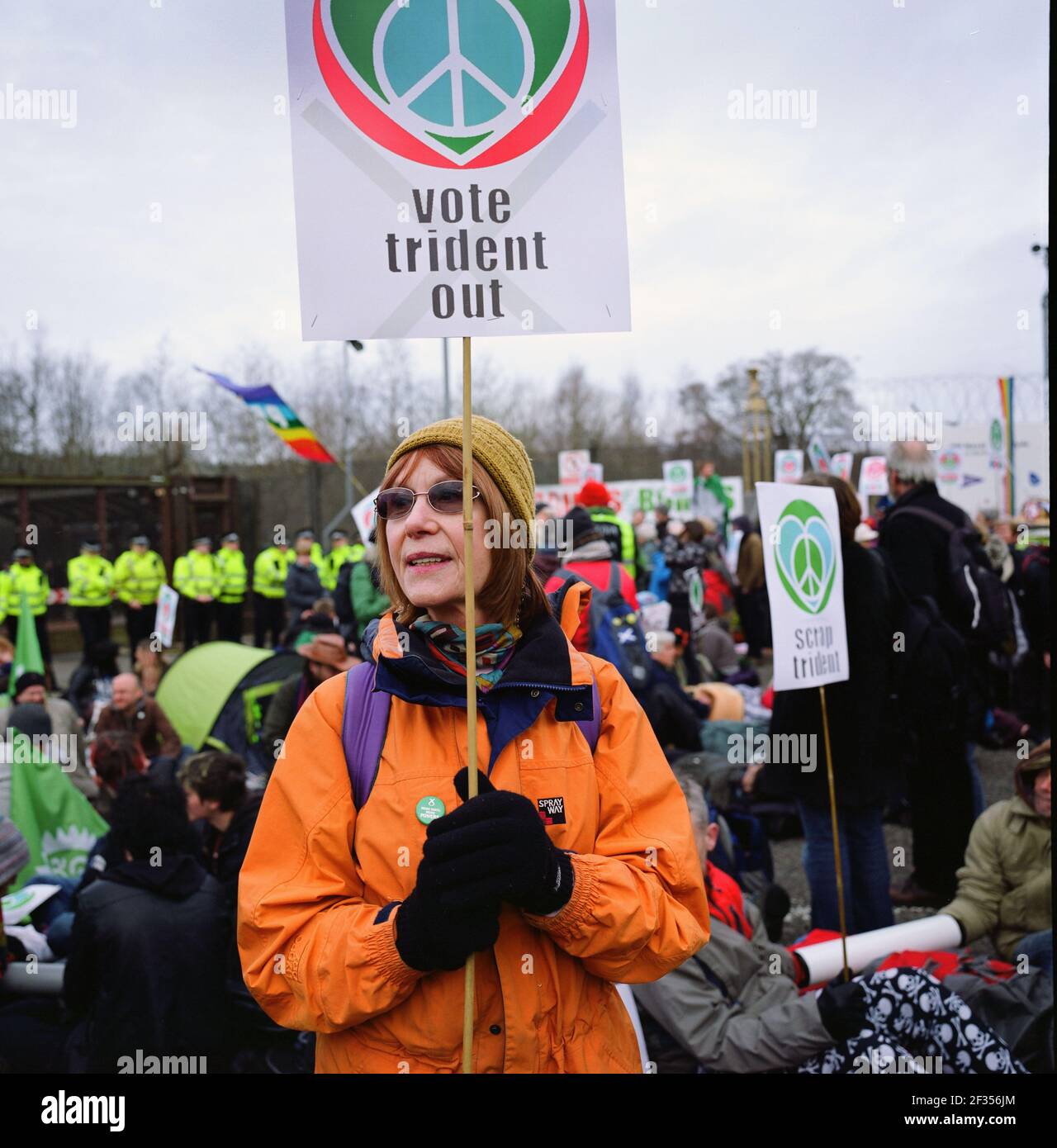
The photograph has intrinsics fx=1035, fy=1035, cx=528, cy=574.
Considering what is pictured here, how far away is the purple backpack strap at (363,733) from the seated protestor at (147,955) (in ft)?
6.53

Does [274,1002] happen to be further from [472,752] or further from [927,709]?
[927,709]

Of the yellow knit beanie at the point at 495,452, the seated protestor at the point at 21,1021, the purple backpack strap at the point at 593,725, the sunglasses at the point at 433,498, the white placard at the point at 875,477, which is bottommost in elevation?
the seated protestor at the point at 21,1021

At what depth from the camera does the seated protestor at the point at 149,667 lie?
8.41 metres

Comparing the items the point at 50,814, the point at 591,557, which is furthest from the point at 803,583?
the point at 50,814

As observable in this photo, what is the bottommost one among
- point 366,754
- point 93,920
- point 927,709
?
point 93,920

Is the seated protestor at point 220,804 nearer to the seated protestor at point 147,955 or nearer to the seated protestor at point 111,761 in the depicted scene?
the seated protestor at point 147,955

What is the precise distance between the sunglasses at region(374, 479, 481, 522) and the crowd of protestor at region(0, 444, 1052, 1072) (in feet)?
0.72

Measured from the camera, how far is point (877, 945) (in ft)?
12.9

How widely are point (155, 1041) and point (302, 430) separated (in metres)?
8.62

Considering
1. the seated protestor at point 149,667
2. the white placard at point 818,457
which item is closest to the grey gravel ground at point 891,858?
the white placard at point 818,457

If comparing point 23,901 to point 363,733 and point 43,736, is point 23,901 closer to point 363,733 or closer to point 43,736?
point 43,736
